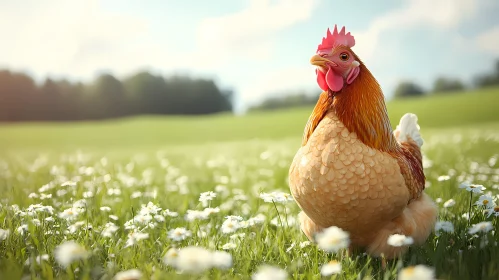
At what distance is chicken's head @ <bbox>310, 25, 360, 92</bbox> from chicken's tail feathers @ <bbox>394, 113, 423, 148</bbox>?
1015 millimetres

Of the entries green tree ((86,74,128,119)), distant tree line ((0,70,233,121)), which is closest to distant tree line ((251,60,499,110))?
distant tree line ((0,70,233,121))

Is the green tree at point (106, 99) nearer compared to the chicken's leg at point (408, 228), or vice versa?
the chicken's leg at point (408, 228)

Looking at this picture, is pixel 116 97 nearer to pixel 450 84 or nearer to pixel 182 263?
pixel 450 84

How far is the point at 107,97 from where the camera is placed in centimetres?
3600

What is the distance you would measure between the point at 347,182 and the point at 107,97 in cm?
3646

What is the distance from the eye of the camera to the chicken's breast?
2215mm

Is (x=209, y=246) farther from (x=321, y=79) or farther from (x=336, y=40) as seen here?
(x=336, y=40)

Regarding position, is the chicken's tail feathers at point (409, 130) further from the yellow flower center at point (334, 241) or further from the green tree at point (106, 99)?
the green tree at point (106, 99)

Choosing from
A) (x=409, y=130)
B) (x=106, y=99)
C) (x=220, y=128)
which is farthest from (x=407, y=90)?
(x=409, y=130)

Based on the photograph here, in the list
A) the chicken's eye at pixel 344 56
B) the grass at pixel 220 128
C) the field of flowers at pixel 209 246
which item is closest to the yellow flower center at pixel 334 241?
the field of flowers at pixel 209 246

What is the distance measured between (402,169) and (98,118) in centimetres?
Result: 3456

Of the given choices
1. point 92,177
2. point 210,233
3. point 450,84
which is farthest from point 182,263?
point 450,84

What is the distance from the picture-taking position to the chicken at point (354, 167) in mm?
2229

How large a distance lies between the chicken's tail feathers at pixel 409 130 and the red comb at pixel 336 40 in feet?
3.41
